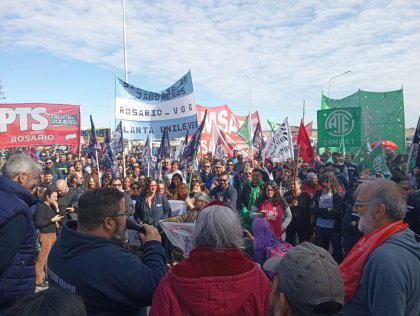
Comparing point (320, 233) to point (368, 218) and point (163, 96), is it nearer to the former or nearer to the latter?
point (368, 218)

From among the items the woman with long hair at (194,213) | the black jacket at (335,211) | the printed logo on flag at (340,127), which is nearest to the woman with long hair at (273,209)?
the black jacket at (335,211)

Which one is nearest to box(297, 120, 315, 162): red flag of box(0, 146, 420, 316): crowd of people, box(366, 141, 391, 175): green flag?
box(366, 141, 391, 175): green flag

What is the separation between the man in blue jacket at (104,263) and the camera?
5.99 ft

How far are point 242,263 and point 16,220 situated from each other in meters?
1.53

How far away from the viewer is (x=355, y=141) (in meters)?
11.3

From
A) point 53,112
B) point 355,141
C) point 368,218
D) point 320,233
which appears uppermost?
point 53,112

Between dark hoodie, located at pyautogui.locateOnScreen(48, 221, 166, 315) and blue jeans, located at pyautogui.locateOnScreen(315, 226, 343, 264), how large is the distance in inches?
200

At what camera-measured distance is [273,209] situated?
6180mm

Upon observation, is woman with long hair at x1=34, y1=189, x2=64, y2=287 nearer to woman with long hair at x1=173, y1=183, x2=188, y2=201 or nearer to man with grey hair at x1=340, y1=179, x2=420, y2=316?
woman with long hair at x1=173, y1=183, x2=188, y2=201

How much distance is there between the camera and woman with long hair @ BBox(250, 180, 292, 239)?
6.12 metres

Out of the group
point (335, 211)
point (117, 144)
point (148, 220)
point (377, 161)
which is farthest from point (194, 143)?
point (377, 161)

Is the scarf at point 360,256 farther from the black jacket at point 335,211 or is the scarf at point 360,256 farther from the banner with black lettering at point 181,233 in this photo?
the black jacket at point 335,211

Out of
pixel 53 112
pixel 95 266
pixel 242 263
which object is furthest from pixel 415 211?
pixel 53 112

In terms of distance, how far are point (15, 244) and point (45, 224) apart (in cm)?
402
